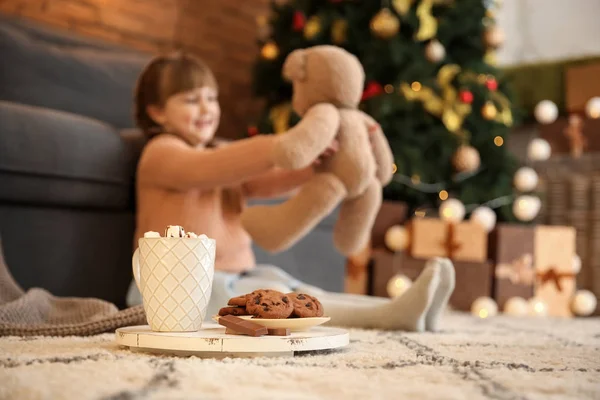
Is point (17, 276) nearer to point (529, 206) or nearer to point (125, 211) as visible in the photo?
point (125, 211)

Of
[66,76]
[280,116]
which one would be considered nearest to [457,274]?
[280,116]

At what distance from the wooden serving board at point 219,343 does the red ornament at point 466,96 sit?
181 cm

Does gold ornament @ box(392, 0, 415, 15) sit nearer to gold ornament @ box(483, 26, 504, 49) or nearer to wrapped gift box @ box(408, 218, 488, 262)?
gold ornament @ box(483, 26, 504, 49)

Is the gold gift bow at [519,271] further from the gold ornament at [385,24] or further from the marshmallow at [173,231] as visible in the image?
the marshmallow at [173,231]

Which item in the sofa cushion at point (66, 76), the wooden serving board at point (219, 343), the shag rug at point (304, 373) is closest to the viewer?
the shag rug at point (304, 373)

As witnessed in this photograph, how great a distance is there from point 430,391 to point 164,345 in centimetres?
32

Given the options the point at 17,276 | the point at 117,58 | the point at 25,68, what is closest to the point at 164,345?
the point at 17,276

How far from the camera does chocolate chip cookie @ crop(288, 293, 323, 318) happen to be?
93 cm

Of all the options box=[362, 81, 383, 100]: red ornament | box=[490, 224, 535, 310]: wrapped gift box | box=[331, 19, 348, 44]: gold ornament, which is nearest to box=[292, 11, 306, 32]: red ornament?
box=[331, 19, 348, 44]: gold ornament

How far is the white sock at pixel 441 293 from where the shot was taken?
1299mm

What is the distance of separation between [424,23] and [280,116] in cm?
60

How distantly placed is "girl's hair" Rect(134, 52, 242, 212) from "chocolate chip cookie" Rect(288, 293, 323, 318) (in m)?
0.69

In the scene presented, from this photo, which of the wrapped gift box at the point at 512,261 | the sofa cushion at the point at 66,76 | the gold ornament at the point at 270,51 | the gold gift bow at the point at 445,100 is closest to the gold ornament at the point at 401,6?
the gold gift bow at the point at 445,100

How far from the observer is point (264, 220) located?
57.6 inches
